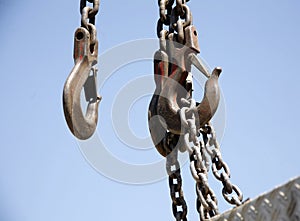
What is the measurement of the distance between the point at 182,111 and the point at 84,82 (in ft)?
1.11

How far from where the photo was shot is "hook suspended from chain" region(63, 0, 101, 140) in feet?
6.45

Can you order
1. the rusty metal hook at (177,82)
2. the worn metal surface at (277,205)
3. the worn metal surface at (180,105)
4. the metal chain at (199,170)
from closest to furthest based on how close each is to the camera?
the worn metal surface at (277,205) < the metal chain at (199,170) < the worn metal surface at (180,105) < the rusty metal hook at (177,82)

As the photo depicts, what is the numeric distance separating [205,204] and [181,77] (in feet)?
1.61

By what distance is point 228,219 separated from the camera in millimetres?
1401

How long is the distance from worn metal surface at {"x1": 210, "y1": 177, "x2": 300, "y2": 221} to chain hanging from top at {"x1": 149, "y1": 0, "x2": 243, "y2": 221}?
1.77 feet

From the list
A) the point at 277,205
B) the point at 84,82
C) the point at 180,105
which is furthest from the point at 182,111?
the point at 277,205

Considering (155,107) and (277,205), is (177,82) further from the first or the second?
(277,205)

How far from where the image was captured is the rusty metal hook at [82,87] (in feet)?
6.44

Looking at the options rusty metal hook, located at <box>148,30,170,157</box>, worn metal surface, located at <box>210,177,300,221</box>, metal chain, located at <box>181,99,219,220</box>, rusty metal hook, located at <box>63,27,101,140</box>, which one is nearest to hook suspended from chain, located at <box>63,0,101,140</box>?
rusty metal hook, located at <box>63,27,101,140</box>

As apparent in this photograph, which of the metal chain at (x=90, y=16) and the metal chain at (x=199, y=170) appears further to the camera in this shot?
the metal chain at (x=90, y=16)

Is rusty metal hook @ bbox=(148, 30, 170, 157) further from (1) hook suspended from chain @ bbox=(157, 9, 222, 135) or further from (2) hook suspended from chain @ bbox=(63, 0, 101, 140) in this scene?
(2) hook suspended from chain @ bbox=(63, 0, 101, 140)

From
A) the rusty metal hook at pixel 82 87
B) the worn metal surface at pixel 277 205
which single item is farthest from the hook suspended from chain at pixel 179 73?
the worn metal surface at pixel 277 205

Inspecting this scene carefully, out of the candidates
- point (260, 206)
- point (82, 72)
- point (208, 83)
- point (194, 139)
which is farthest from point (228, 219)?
point (82, 72)

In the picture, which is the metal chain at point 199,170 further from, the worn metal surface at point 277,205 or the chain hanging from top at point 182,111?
the worn metal surface at point 277,205
